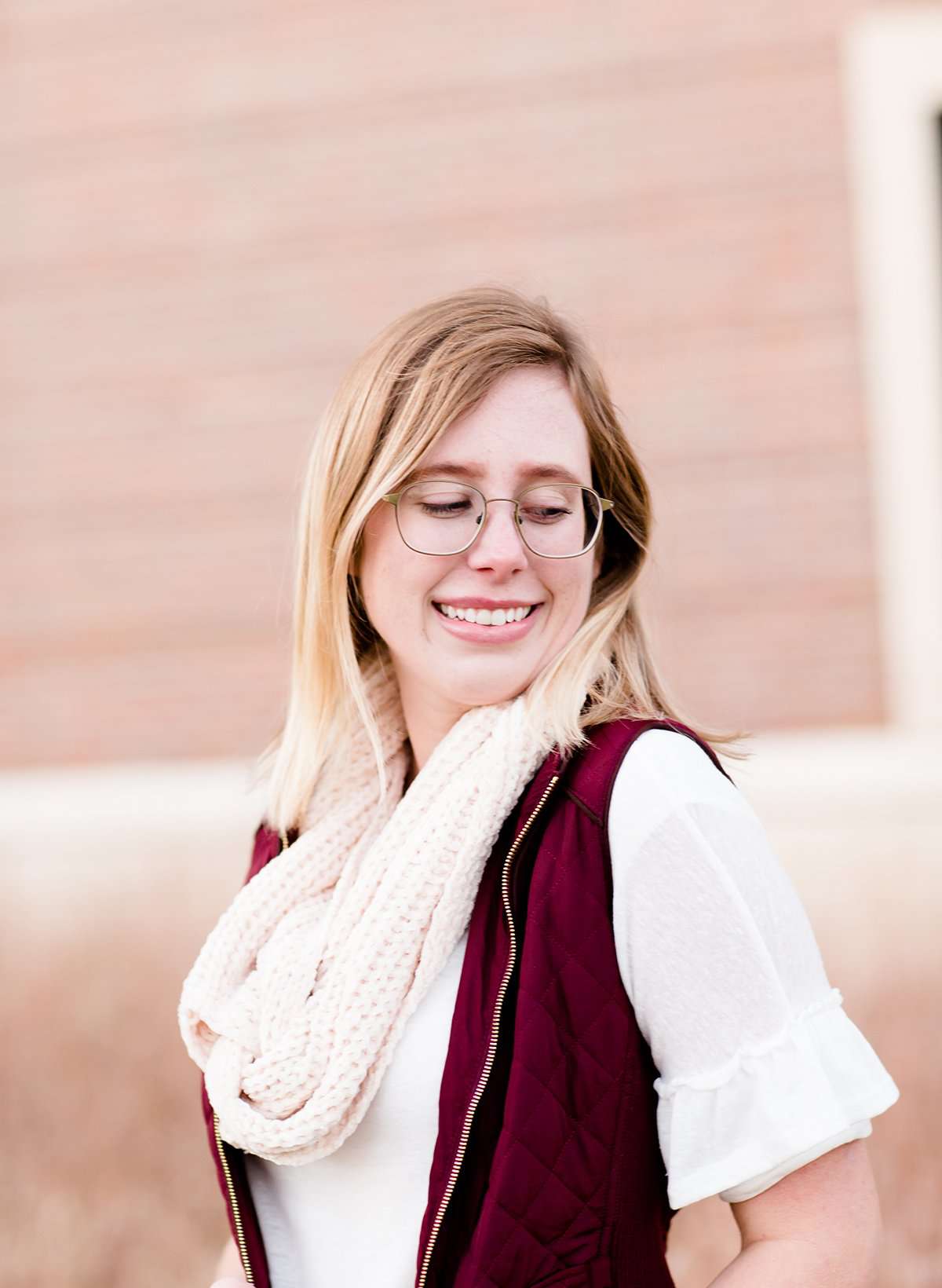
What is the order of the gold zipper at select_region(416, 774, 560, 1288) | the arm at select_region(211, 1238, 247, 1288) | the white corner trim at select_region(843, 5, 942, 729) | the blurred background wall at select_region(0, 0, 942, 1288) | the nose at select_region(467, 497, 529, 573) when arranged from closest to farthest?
the gold zipper at select_region(416, 774, 560, 1288)
the nose at select_region(467, 497, 529, 573)
the arm at select_region(211, 1238, 247, 1288)
the blurred background wall at select_region(0, 0, 942, 1288)
the white corner trim at select_region(843, 5, 942, 729)

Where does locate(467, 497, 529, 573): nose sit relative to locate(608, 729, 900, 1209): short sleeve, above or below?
above

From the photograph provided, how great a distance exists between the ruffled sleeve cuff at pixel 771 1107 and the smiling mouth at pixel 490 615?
46 centimetres

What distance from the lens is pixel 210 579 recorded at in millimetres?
3982

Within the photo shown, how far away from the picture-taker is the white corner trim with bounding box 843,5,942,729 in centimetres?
357

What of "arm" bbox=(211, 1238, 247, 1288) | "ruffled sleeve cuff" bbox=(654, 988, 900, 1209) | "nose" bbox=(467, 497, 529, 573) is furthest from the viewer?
"arm" bbox=(211, 1238, 247, 1288)

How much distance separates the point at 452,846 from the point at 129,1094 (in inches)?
94.2

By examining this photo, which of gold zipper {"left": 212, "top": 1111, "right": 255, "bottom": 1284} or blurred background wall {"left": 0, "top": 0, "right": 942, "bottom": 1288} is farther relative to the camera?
blurred background wall {"left": 0, "top": 0, "right": 942, "bottom": 1288}

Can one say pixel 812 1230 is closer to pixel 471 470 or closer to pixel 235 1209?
pixel 235 1209

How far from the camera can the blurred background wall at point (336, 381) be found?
3457mm

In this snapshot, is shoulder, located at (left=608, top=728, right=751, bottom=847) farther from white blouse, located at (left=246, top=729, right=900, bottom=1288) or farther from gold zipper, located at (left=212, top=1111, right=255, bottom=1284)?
gold zipper, located at (left=212, top=1111, right=255, bottom=1284)

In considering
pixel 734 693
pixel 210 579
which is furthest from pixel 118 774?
pixel 734 693

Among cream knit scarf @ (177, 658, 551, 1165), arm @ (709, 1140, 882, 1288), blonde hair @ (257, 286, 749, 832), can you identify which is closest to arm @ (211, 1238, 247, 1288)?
cream knit scarf @ (177, 658, 551, 1165)

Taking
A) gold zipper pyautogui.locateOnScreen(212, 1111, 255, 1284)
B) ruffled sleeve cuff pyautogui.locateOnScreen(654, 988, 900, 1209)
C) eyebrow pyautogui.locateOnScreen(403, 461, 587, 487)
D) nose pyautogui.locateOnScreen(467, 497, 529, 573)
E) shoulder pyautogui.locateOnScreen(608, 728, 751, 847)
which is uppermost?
eyebrow pyautogui.locateOnScreen(403, 461, 587, 487)

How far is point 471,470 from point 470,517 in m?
0.05
